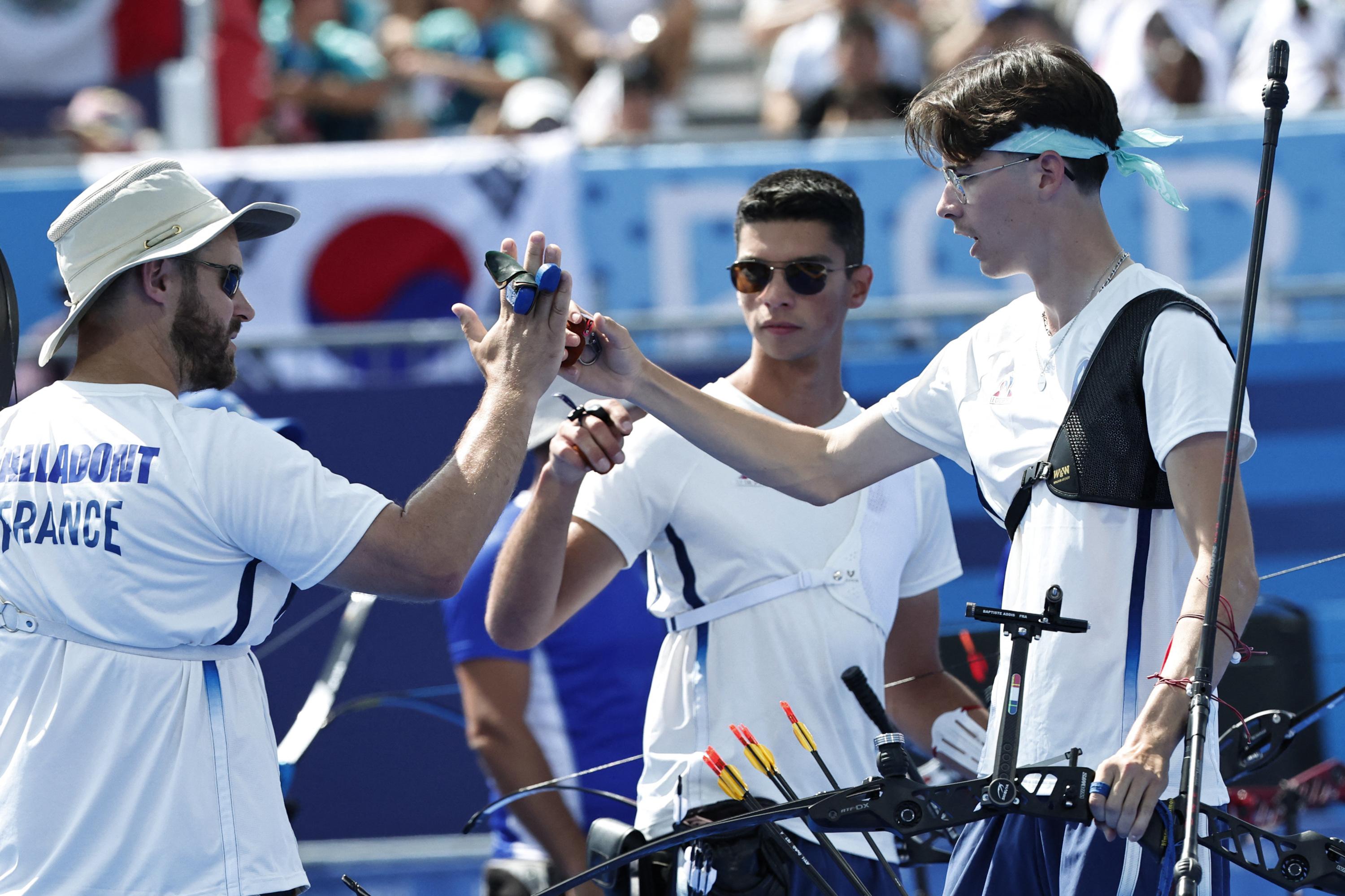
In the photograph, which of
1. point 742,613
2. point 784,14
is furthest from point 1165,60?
point 742,613

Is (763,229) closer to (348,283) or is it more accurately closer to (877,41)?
(348,283)

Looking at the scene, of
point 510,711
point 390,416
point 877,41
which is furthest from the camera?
point 877,41

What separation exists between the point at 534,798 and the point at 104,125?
563cm

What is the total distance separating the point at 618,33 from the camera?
32.2 ft

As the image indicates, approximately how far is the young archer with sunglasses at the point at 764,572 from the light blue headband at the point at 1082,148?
2.56ft

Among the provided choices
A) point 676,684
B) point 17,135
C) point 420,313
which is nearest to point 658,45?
point 420,313

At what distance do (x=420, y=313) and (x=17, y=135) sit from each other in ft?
11.2

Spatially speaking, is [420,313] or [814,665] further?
[420,313]

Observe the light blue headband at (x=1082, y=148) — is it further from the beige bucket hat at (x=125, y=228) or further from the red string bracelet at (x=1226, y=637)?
the beige bucket hat at (x=125, y=228)

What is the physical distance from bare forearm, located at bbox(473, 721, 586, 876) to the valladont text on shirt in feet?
5.62

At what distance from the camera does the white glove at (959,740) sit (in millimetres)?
3236

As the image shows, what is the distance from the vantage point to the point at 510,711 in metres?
3.95

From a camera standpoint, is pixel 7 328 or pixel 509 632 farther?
pixel 509 632

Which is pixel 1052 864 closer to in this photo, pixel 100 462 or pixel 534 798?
pixel 100 462
